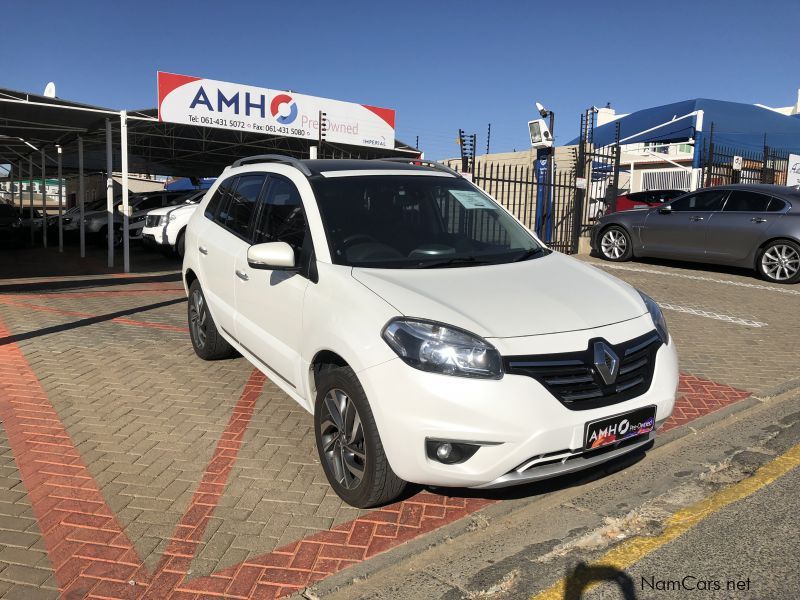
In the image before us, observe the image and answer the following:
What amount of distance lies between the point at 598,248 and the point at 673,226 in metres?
1.95

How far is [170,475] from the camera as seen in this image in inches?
143

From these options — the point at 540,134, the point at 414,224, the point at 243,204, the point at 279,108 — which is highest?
the point at 279,108

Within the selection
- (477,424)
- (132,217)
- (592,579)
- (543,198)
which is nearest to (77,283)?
(132,217)

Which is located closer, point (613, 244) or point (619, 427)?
point (619, 427)

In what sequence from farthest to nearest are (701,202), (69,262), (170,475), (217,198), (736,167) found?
1. (736,167)
2. (69,262)
3. (701,202)
4. (217,198)
5. (170,475)

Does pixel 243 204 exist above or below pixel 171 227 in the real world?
above

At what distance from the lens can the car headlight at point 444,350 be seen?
277 cm

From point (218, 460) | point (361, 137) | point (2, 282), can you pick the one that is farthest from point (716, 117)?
point (218, 460)

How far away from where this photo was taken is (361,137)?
675 inches

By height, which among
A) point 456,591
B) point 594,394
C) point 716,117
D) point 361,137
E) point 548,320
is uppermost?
point 716,117

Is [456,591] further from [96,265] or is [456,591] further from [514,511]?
[96,265]

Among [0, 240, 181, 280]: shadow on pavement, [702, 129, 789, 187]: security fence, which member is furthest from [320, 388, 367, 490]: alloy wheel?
[702, 129, 789, 187]: security fence

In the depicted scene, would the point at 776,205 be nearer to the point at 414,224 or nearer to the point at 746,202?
the point at 746,202

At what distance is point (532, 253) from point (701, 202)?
9.34 m
